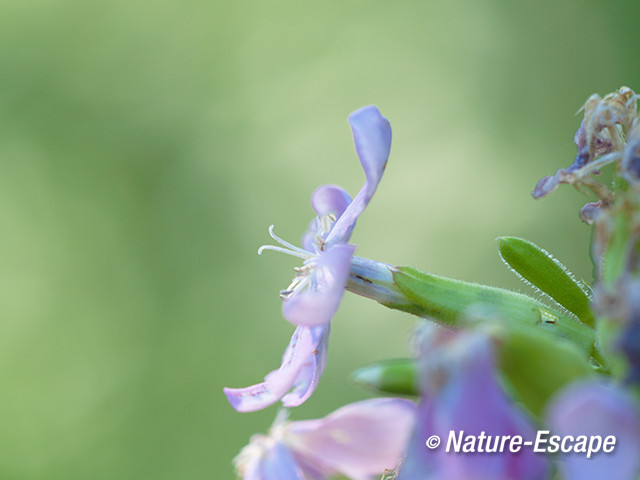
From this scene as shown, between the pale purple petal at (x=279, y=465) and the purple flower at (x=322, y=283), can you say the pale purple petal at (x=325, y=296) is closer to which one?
the purple flower at (x=322, y=283)

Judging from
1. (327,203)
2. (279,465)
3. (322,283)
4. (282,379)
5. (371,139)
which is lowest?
(279,465)

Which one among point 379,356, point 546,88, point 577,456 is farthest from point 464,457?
point 546,88

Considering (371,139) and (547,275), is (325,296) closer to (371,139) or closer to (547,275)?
(371,139)

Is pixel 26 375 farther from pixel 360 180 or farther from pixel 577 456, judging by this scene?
pixel 577 456

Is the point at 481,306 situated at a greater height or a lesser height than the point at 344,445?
greater

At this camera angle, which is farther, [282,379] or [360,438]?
[282,379]

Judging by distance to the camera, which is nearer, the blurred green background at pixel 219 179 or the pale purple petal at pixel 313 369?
the pale purple petal at pixel 313 369

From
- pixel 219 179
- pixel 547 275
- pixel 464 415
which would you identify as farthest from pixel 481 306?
pixel 219 179

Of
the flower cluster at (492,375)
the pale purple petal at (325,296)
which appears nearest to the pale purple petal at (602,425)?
the flower cluster at (492,375)
